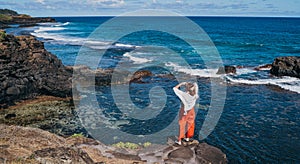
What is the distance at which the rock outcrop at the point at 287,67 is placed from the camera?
2973 cm

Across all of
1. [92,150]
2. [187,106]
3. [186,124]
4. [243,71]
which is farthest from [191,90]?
[243,71]

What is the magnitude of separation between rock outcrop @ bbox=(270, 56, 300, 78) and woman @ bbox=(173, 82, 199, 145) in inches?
911

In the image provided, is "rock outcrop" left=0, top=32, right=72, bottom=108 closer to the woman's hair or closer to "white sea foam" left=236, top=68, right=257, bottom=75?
the woman's hair

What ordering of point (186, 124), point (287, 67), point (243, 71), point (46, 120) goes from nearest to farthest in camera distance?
point (186, 124) → point (46, 120) → point (287, 67) → point (243, 71)

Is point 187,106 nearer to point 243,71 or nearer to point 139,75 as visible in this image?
point 139,75

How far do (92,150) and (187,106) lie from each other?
11.6ft

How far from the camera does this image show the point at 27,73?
797 inches

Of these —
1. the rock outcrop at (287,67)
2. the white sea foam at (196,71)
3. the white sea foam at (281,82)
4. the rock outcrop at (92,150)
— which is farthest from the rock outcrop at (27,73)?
the rock outcrop at (287,67)

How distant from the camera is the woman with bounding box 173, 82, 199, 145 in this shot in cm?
1002

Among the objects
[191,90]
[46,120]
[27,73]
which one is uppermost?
[191,90]

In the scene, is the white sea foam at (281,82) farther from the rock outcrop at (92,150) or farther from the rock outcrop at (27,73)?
the rock outcrop at (92,150)

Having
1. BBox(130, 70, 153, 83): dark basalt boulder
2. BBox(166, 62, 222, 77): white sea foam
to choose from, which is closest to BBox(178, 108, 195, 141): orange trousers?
BBox(130, 70, 153, 83): dark basalt boulder

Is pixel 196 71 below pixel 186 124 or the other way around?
below

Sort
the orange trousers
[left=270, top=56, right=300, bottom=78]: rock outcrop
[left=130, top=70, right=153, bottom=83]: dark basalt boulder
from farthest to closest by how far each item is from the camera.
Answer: [left=270, top=56, right=300, bottom=78]: rock outcrop < [left=130, top=70, right=153, bottom=83]: dark basalt boulder < the orange trousers
